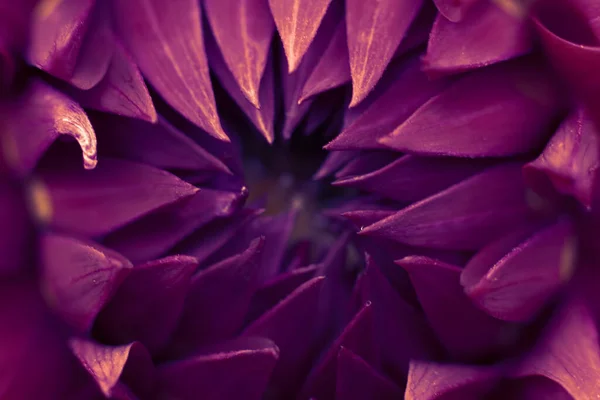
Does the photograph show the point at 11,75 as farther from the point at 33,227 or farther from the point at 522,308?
the point at 522,308

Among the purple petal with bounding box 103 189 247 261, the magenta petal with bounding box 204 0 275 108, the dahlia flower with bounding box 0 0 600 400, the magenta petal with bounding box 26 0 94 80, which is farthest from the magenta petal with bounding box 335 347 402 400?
the magenta petal with bounding box 26 0 94 80

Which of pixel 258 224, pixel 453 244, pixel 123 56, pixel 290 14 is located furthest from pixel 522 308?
pixel 123 56

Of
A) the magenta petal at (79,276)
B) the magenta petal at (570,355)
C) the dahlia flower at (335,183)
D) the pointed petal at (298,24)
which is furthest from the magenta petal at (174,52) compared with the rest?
the magenta petal at (570,355)

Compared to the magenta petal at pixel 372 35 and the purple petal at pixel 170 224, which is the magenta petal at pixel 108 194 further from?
the magenta petal at pixel 372 35

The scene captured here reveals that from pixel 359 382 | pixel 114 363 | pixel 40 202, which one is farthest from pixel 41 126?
pixel 359 382

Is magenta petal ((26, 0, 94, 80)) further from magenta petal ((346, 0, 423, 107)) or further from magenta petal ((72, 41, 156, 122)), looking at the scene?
magenta petal ((346, 0, 423, 107))

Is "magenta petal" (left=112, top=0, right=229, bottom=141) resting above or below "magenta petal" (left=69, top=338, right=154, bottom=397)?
above

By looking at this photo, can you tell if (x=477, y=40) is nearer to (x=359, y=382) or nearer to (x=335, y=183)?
(x=335, y=183)
